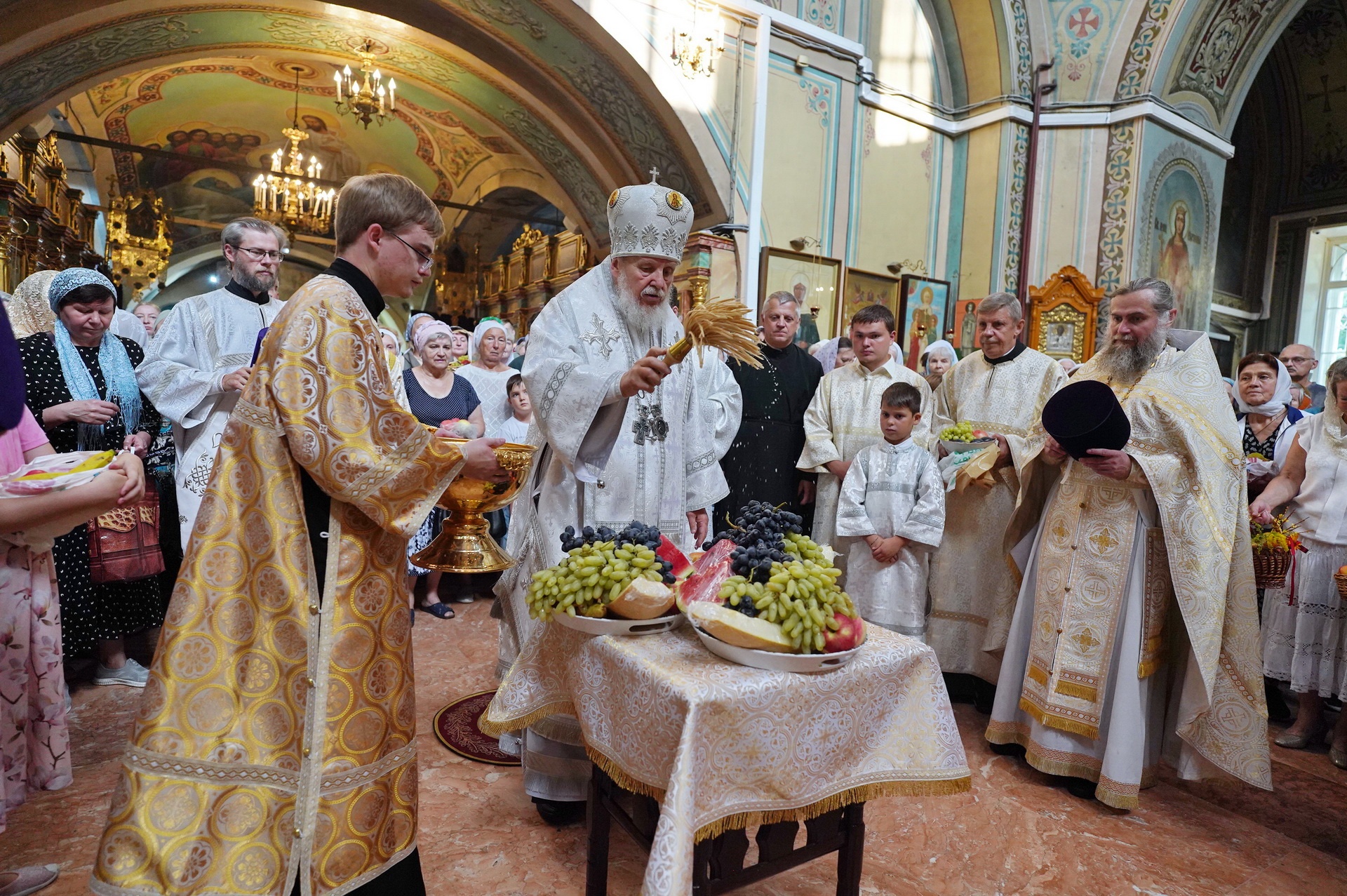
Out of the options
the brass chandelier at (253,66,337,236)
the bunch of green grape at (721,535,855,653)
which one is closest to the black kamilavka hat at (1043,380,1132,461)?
the bunch of green grape at (721,535,855,653)

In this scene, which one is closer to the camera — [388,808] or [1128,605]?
[388,808]

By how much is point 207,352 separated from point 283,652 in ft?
8.20

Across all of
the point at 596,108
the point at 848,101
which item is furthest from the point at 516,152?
the point at 848,101

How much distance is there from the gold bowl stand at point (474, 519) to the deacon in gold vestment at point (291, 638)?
12 centimetres

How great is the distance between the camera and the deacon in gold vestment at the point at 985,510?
156 inches

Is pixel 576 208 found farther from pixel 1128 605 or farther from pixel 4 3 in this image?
pixel 1128 605

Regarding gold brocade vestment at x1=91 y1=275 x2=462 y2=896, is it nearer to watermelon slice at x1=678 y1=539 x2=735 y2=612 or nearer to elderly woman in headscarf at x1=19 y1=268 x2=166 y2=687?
watermelon slice at x1=678 y1=539 x2=735 y2=612

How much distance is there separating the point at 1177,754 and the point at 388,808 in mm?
3125

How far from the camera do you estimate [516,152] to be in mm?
13836

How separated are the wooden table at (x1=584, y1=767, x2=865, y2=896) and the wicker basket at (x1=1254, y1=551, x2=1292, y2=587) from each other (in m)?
2.21

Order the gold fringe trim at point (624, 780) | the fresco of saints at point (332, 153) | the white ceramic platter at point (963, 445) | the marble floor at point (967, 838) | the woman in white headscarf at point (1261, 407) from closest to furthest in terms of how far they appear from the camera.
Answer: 1. the gold fringe trim at point (624, 780)
2. the marble floor at point (967, 838)
3. the white ceramic platter at point (963, 445)
4. the woman in white headscarf at point (1261, 407)
5. the fresco of saints at point (332, 153)

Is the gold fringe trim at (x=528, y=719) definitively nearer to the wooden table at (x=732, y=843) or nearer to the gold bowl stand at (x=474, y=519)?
the wooden table at (x=732, y=843)

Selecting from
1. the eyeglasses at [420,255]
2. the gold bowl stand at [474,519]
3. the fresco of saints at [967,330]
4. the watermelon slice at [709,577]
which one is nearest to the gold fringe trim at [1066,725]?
the watermelon slice at [709,577]

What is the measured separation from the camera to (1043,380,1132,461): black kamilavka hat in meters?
2.90
